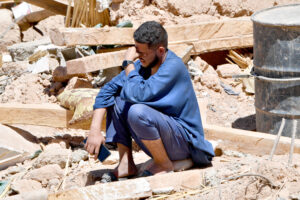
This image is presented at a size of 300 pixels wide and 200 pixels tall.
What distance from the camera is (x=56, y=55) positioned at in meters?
7.32

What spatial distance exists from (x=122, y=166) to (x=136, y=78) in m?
0.80

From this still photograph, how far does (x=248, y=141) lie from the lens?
14.3 feet

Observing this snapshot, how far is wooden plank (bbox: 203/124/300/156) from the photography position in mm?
4184

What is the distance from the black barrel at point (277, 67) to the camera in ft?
14.4

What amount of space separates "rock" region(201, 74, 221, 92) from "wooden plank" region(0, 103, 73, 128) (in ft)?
6.06

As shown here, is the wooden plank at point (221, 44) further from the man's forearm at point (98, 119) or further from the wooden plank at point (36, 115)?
the man's forearm at point (98, 119)

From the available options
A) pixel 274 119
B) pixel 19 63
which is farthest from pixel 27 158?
pixel 19 63

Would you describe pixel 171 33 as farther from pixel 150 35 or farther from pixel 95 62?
pixel 150 35

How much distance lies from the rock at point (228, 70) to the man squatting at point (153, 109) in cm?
257

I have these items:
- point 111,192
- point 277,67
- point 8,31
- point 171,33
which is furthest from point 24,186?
point 8,31

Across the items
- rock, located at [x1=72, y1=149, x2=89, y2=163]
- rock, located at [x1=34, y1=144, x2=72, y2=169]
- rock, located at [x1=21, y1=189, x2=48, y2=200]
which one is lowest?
rock, located at [x1=72, y1=149, x2=89, y2=163]

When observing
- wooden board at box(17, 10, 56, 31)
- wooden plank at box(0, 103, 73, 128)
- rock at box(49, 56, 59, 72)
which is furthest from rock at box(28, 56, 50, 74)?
wooden board at box(17, 10, 56, 31)

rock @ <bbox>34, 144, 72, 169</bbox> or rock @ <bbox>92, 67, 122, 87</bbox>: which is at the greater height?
rock @ <bbox>92, 67, 122, 87</bbox>

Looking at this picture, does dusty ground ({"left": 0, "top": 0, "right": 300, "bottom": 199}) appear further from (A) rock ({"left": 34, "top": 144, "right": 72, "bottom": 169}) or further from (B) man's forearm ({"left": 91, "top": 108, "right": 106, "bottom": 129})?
(B) man's forearm ({"left": 91, "top": 108, "right": 106, "bottom": 129})
